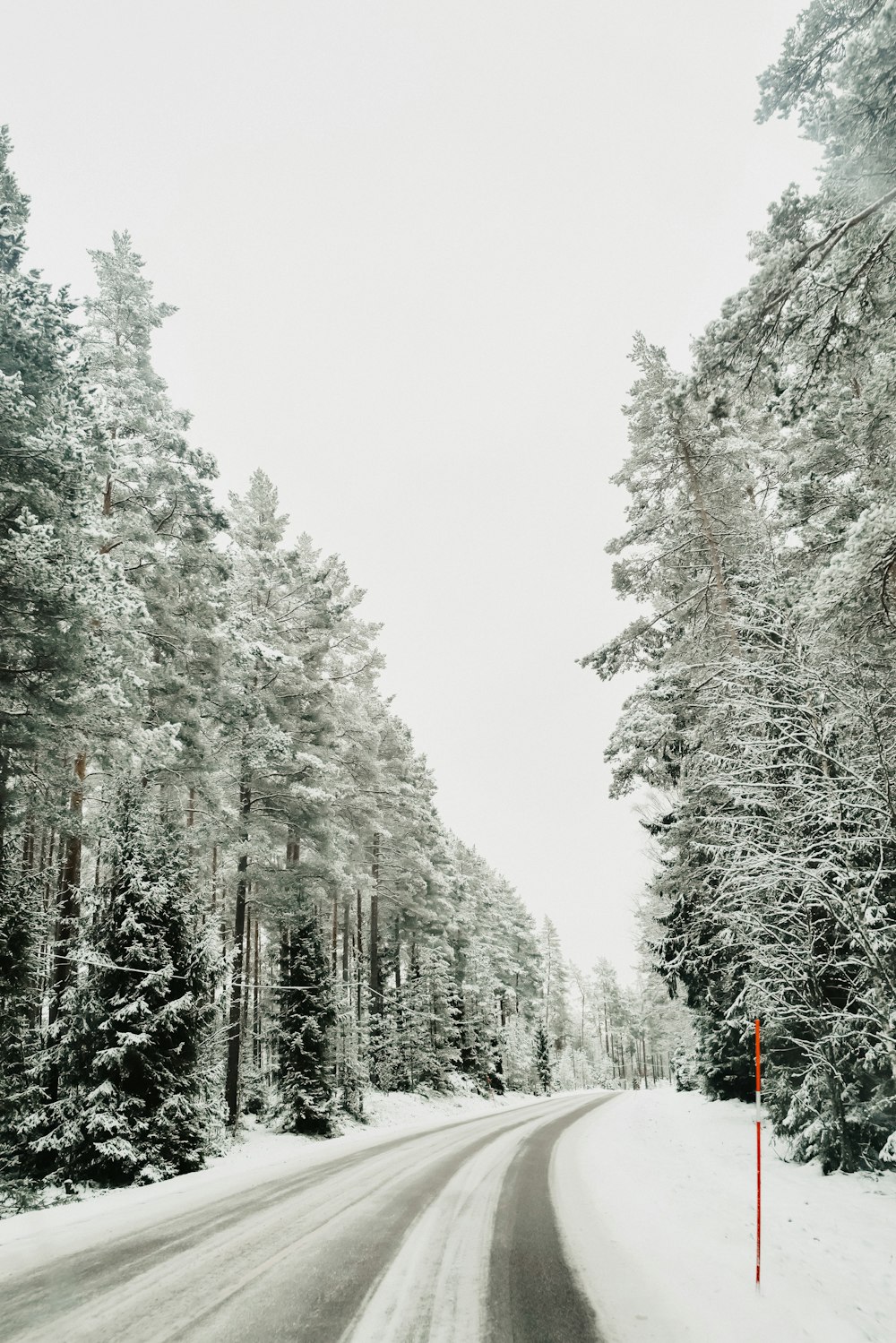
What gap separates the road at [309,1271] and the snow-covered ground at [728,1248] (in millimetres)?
413

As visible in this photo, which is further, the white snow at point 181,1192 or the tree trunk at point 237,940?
the tree trunk at point 237,940

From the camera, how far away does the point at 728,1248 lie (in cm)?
612

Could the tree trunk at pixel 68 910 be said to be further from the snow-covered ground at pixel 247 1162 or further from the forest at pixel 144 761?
the snow-covered ground at pixel 247 1162

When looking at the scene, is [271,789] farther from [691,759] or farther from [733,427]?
[733,427]

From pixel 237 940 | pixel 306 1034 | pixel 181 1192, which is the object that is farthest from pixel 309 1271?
pixel 306 1034

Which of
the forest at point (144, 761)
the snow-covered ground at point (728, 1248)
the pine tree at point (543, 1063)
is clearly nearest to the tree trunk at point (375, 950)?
the forest at point (144, 761)

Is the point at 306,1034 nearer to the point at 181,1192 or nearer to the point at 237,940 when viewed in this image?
the point at 237,940

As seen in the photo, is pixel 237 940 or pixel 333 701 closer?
pixel 237 940

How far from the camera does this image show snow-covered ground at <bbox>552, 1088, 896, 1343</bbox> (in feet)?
14.4

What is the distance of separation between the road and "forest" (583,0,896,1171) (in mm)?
4732

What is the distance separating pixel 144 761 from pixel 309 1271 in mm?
8758

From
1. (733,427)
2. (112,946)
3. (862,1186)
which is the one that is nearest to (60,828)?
(112,946)

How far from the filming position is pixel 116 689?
10.5 meters

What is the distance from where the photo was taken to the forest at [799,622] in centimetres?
710
